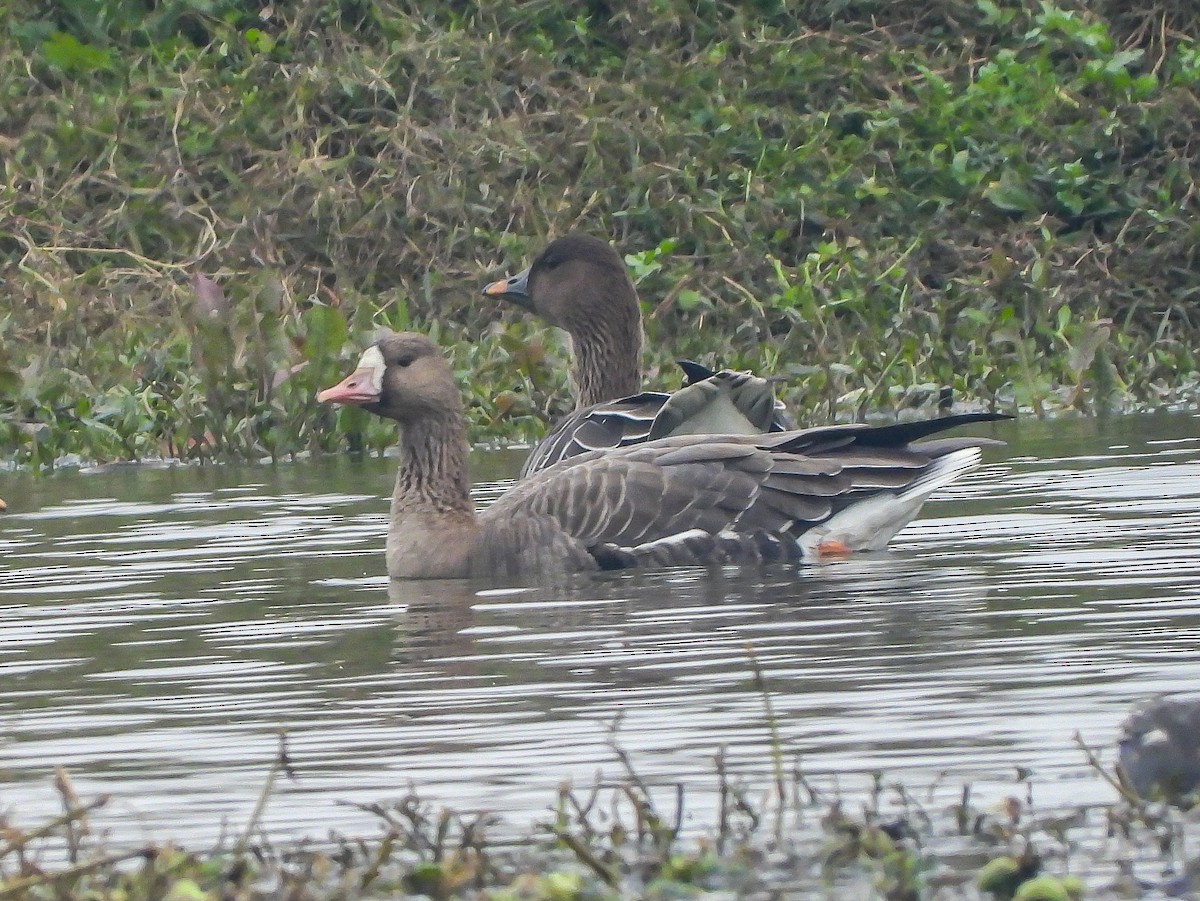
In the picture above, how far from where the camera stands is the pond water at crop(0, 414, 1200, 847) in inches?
224

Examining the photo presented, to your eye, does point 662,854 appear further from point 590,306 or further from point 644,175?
point 644,175

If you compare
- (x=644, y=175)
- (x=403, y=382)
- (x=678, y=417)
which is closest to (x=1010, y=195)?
(x=644, y=175)

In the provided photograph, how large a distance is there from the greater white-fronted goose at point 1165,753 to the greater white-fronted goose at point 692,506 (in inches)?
167

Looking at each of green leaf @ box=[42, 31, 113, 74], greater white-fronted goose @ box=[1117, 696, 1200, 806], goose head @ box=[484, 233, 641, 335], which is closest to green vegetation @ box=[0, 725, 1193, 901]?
greater white-fronted goose @ box=[1117, 696, 1200, 806]

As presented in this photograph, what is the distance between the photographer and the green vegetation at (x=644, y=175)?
17.4m

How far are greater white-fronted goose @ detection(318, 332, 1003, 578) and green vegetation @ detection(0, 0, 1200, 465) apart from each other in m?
6.11

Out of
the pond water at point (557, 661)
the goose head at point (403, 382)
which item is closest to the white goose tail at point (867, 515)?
the pond water at point (557, 661)

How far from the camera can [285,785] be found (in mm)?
5719

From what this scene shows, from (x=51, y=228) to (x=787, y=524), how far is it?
10.9 metres

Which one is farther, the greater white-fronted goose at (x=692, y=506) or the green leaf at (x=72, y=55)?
the green leaf at (x=72, y=55)

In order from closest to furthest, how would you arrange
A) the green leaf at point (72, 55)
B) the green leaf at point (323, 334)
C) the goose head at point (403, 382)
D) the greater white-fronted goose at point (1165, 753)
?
the greater white-fronted goose at point (1165, 753), the goose head at point (403, 382), the green leaf at point (323, 334), the green leaf at point (72, 55)

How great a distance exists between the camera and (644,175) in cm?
1956

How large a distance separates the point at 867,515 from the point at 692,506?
2.19ft

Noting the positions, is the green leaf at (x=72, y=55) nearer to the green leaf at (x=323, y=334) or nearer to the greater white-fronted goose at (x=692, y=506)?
the green leaf at (x=323, y=334)
